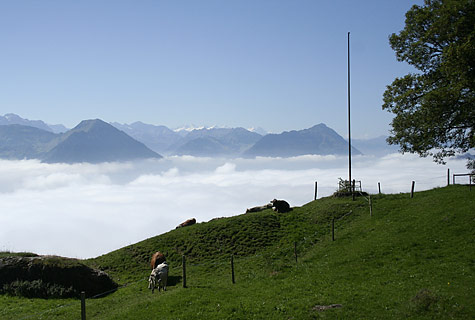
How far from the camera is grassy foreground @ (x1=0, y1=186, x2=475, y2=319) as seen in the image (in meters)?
20.7

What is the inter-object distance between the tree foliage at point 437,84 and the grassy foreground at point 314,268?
8.40 metres

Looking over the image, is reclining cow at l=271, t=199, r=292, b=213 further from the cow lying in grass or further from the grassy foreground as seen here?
the cow lying in grass

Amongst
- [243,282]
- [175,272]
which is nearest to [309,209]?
[175,272]

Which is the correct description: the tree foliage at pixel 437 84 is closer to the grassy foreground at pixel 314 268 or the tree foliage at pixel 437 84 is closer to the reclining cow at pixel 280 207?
the grassy foreground at pixel 314 268

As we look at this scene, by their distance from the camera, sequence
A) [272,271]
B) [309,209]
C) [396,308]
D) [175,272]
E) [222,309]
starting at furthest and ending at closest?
[309,209], [175,272], [272,271], [222,309], [396,308]

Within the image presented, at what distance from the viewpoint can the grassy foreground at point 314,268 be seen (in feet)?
68.0

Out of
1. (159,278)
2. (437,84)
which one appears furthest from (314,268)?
(437,84)

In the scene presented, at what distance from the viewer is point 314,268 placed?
3155 centimetres

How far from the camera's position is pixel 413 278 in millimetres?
24047

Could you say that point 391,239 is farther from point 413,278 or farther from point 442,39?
→ point 442,39

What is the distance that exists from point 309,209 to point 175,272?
27.2m

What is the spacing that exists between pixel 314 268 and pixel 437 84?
25.9m

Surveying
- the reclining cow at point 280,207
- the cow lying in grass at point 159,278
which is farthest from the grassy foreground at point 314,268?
the reclining cow at point 280,207

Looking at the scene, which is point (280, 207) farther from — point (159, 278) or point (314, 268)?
point (159, 278)
